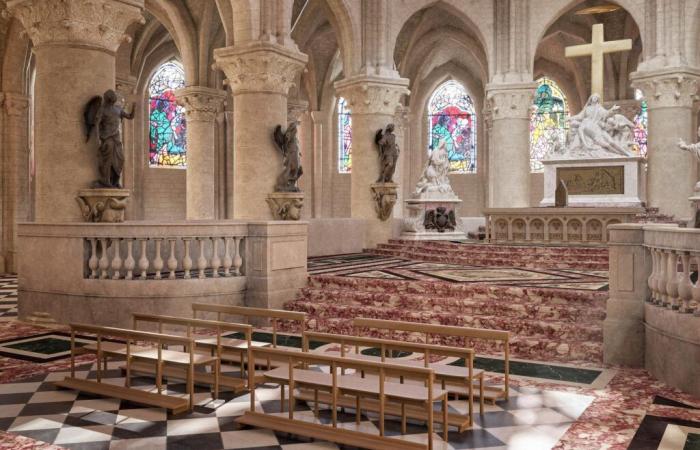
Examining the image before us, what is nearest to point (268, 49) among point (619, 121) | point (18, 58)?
point (18, 58)

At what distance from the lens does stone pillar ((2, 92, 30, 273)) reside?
15.0 m

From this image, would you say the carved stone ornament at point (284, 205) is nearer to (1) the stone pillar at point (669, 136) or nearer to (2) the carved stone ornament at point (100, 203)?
(2) the carved stone ornament at point (100, 203)

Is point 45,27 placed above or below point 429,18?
below

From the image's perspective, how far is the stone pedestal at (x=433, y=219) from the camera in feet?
52.4

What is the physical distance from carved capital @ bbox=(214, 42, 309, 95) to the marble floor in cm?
814

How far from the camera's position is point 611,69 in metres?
23.3

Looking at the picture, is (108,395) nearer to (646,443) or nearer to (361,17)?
(646,443)

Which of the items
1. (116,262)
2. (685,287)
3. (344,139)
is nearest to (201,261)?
(116,262)

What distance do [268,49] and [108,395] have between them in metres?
9.08

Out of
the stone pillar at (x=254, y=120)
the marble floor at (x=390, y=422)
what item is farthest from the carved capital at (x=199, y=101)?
the marble floor at (x=390, y=422)

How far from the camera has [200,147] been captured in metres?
18.4

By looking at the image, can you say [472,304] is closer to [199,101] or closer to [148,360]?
[148,360]

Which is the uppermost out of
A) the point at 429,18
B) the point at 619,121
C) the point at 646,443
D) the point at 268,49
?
the point at 429,18

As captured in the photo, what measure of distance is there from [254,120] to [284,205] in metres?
1.78
